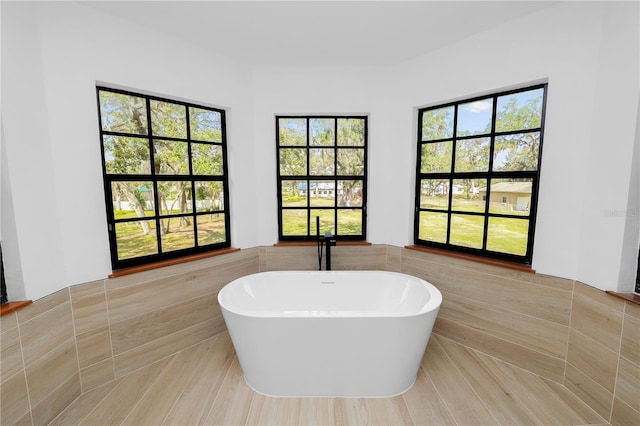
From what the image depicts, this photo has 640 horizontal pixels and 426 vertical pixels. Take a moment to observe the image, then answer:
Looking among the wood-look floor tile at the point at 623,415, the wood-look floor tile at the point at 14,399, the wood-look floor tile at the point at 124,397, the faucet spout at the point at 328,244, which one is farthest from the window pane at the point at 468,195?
the wood-look floor tile at the point at 14,399

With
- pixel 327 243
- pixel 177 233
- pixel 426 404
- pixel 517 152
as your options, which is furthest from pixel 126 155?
pixel 517 152

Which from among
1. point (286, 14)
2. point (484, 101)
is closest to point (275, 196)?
point (286, 14)

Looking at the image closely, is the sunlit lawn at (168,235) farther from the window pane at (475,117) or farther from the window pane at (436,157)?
the window pane at (475,117)

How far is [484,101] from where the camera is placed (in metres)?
2.04

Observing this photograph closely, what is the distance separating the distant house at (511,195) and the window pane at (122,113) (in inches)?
109

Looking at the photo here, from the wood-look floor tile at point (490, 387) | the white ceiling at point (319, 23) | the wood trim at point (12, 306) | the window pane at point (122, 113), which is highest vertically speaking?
the white ceiling at point (319, 23)

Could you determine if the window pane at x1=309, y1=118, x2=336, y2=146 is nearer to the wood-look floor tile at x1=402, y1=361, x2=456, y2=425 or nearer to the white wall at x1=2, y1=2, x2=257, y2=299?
the white wall at x1=2, y1=2, x2=257, y2=299

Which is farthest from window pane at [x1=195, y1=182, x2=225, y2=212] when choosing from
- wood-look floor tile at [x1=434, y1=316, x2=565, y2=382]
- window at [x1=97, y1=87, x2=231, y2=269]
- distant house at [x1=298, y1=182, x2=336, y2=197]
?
wood-look floor tile at [x1=434, y1=316, x2=565, y2=382]

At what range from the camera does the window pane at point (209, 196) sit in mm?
2244

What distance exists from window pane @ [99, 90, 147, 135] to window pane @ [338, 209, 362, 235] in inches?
72.8

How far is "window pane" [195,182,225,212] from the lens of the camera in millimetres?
2244

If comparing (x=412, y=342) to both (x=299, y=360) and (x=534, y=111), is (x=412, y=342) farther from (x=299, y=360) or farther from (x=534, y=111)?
(x=534, y=111)

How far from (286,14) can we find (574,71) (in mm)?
1904

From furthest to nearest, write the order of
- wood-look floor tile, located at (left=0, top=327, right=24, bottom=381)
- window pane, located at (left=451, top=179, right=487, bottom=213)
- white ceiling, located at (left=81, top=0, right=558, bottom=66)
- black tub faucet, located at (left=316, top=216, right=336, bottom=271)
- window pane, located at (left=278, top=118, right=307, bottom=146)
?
window pane, located at (left=278, top=118, right=307, bottom=146), black tub faucet, located at (left=316, top=216, right=336, bottom=271), window pane, located at (left=451, top=179, right=487, bottom=213), white ceiling, located at (left=81, top=0, right=558, bottom=66), wood-look floor tile, located at (left=0, top=327, right=24, bottom=381)
